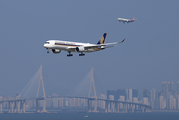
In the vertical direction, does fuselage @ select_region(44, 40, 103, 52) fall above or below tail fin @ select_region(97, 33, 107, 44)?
below

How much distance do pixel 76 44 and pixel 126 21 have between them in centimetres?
3801

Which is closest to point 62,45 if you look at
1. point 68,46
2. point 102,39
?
point 68,46

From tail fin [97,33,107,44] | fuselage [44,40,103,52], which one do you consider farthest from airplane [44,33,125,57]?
tail fin [97,33,107,44]

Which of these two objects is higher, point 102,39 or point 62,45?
point 102,39

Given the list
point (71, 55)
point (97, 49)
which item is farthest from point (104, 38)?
point (71, 55)

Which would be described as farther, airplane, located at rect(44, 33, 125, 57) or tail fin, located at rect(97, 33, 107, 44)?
tail fin, located at rect(97, 33, 107, 44)

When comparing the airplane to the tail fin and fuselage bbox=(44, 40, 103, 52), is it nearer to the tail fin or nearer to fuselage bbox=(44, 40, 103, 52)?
fuselage bbox=(44, 40, 103, 52)

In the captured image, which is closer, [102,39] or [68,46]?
[68,46]

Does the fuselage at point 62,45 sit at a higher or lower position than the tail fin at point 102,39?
lower

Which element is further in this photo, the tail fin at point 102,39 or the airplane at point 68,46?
the tail fin at point 102,39

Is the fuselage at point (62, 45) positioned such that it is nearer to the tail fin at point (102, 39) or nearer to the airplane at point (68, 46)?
the airplane at point (68, 46)

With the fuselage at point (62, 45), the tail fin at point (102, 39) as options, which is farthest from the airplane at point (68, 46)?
the tail fin at point (102, 39)

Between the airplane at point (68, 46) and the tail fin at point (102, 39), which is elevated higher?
the tail fin at point (102, 39)

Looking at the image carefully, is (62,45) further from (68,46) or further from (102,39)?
(102,39)
